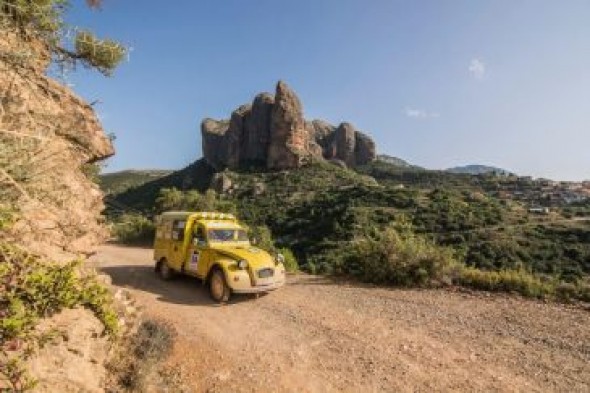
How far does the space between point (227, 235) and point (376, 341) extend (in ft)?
16.6

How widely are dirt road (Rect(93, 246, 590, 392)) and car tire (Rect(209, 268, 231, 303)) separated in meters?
0.19

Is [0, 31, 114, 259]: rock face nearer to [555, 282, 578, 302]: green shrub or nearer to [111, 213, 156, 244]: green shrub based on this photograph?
[555, 282, 578, 302]: green shrub

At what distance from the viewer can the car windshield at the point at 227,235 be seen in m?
10.7

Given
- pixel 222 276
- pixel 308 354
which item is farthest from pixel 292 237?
pixel 308 354

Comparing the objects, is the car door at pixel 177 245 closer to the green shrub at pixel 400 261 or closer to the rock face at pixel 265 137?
the green shrub at pixel 400 261

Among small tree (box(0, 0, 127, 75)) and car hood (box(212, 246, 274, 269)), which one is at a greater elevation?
small tree (box(0, 0, 127, 75))

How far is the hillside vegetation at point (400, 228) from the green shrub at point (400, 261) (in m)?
0.03

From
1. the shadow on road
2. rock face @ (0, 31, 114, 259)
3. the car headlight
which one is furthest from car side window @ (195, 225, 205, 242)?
rock face @ (0, 31, 114, 259)

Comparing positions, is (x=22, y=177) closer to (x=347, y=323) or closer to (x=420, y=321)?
(x=347, y=323)

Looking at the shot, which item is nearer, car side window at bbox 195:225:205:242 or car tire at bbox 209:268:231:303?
car tire at bbox 209:268:231:303

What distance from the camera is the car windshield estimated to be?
10719 millimetres

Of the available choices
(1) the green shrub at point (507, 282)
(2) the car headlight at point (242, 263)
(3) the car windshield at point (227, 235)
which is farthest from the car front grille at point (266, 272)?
(1) the green shrub at point (507, 282)

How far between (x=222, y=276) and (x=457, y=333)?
495 cm

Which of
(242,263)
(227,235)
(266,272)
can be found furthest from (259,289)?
(227,235)
